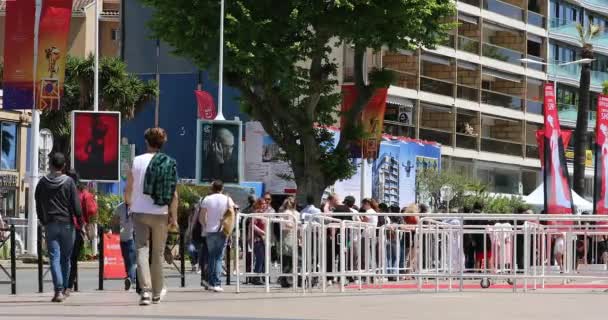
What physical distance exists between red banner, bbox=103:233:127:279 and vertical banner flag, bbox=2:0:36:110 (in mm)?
9460

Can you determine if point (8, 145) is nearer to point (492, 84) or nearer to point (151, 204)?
point (492, 84)

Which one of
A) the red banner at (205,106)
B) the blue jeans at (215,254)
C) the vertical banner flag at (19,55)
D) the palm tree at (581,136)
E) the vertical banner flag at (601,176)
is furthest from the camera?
the palm tree at (581,136)

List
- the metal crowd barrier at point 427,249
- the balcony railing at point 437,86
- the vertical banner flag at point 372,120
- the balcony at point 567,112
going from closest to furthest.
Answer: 1. the metal crowd barrier at point 427,249
2. the vertical banner flag at point 372,120
3. the balcony railing at point 437,86
4. the balcony at point 567,112

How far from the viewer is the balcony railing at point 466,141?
7369cm

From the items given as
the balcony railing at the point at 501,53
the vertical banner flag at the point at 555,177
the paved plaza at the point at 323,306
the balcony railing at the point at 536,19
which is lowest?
the paved plaza at the point at 323,306

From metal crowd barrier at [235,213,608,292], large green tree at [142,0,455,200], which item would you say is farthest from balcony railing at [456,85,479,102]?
metal crowd barrier at [235,213,608,292]

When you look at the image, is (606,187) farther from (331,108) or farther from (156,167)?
(156,167)

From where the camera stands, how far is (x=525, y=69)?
8006 centimetres

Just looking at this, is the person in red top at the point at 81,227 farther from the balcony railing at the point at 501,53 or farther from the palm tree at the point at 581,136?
the balcony railing at the point at 501,53

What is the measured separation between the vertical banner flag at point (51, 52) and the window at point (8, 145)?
30409 millimetres

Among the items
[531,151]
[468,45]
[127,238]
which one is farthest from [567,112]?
[127,238]

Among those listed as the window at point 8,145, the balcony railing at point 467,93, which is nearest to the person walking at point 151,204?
the window at point 8,145

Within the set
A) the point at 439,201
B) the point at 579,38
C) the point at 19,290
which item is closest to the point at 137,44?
the point at 439,201

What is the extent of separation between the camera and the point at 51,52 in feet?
112
